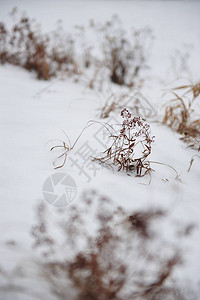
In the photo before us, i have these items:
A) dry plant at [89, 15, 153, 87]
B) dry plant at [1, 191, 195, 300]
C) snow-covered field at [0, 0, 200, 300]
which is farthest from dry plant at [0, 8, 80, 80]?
dry plant at [1, 191, 195, 300]

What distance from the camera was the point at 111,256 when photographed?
73 cm

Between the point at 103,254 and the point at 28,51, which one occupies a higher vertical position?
the point at 28,51

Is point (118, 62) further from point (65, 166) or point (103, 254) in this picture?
point (103, 254)

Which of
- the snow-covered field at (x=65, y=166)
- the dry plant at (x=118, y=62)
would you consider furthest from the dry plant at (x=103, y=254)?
the dry plant at (x=118, y=62)

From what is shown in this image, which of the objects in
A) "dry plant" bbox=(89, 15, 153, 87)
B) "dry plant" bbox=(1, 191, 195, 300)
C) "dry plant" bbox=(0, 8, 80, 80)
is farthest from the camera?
"dry plant" bbox=(89, 15, 153, 87)

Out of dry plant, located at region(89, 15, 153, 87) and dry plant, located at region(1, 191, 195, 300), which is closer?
dry plant, located at region(1, 191, 195, 300)

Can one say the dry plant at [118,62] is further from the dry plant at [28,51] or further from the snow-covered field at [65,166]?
the dry plant at [28,51]

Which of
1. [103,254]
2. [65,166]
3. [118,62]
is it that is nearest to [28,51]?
[118,62]

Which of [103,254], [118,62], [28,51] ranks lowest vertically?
[103,254]

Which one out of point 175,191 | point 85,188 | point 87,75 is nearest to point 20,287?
point 85,188

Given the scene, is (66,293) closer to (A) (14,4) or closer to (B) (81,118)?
(B) (81,118)

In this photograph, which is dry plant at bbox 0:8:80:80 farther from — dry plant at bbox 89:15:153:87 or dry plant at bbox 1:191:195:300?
dry plant at bbox 1:191:195:300

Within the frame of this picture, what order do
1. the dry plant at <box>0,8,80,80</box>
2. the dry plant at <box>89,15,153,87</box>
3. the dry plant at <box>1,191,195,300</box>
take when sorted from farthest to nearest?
the dry plant at <box>89,15,153,87</box> → the dry plant at <box>0,8,80,80</box> → the dry plant at <box>1,191,195,300</box>

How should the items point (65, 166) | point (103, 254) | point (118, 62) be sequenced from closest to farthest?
point (103, 254), point (65, 166), point (118, 62)
